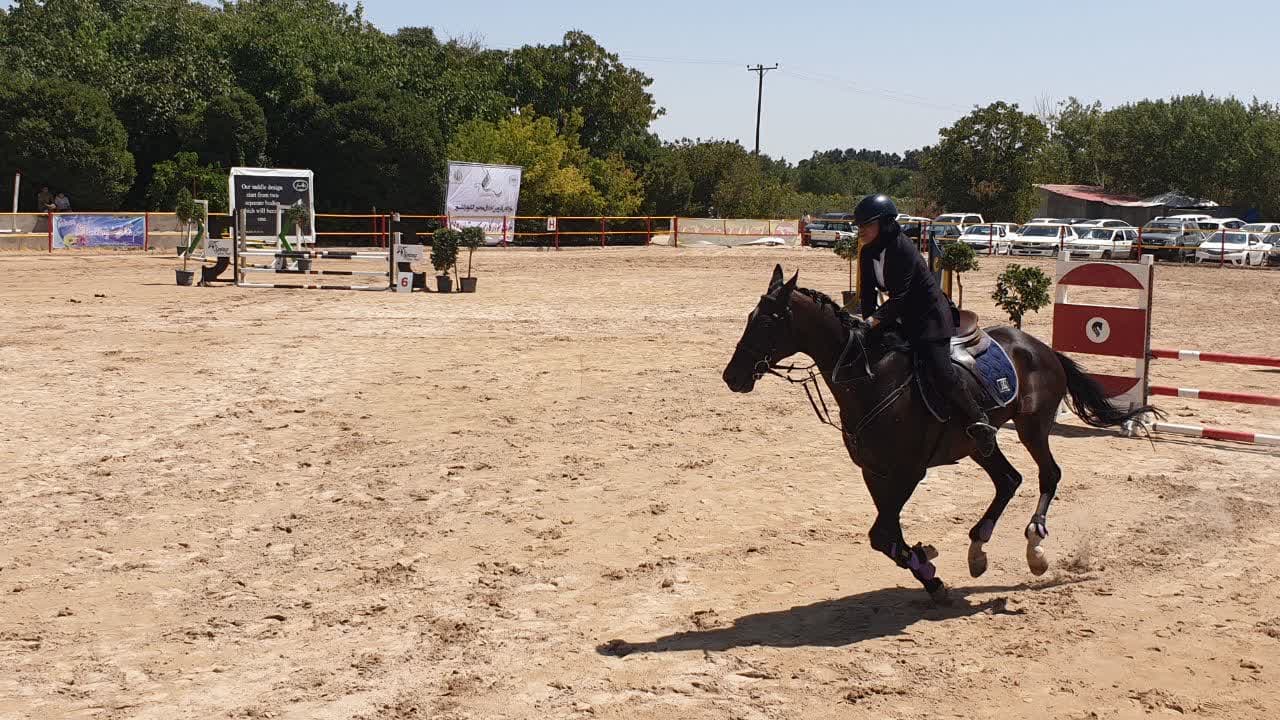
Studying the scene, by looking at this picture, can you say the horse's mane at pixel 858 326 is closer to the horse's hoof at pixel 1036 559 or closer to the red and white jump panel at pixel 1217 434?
the horse's hoof at pixel 1036 559

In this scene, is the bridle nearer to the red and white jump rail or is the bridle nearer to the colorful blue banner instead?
the red and white jump rail

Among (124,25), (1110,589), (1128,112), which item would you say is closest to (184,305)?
(1110,589)

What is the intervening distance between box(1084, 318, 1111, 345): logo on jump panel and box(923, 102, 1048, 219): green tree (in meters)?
55.4

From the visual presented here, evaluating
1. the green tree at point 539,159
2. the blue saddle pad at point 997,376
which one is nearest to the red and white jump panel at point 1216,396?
the blue saddle pad at point 997,376

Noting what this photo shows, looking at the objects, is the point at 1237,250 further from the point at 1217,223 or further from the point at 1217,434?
the point at 1217,434

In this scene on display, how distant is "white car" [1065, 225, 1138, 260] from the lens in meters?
40.8

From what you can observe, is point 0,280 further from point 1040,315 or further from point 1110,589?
point 1110,589

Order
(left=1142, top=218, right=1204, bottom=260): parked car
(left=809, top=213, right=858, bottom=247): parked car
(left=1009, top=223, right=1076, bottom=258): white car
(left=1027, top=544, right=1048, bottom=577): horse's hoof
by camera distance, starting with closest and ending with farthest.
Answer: (left=1027, top=544, right=1048, bottom=577): horse's hoof
(left=1142, top=218, right=1204, bottom=260): parked car
(left=1009, top=223, right=1076, bottom=258): white car
(left=809, top=213, right=858, bottom=247): parked car

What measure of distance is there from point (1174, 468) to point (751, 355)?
17.9ft

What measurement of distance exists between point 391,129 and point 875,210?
4306cm

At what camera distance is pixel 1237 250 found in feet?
124

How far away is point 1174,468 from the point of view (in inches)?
405

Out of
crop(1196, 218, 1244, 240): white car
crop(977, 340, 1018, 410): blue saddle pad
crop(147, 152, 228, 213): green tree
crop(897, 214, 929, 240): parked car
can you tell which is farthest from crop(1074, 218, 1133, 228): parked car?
crop(977, 340, 1018, 410): blue saddle pad

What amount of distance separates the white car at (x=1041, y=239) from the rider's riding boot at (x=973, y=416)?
121 ft
